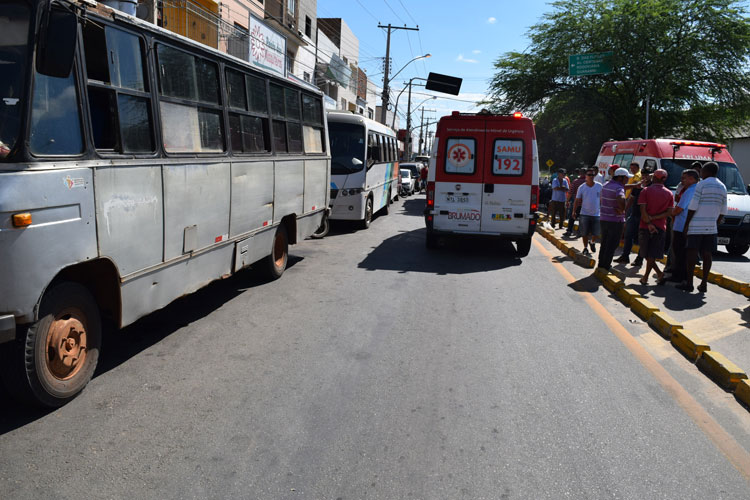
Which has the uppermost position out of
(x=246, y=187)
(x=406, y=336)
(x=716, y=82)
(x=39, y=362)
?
(x=716, y=82)

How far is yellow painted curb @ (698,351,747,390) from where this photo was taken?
16.2ft

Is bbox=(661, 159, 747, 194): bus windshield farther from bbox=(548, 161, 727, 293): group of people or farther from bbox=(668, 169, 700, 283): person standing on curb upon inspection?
bbox=(668, 169, 700, 283): person standing on curb

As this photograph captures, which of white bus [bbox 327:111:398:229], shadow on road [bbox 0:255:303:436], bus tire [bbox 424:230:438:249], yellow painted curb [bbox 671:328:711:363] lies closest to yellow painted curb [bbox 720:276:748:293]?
yellow painted curb [bbox 671:328:711:363]

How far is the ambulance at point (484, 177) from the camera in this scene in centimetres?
1142

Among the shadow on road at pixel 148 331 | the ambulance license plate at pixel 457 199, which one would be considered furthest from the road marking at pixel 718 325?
the shadow on road at pixel 148 331

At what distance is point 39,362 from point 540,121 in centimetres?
3461

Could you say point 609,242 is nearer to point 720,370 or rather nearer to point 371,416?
point 720,370

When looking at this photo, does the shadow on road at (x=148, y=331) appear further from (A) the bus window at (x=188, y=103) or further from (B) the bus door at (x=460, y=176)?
(B) the bus door at (x=460, y=176)

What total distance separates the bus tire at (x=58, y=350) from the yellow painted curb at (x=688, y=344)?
5.19 metres

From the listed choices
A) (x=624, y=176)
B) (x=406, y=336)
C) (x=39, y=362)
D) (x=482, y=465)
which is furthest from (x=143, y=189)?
(x=624, y=176)

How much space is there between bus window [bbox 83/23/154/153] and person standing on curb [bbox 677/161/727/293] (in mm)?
7198

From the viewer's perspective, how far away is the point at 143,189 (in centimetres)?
488

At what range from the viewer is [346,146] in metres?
14.8

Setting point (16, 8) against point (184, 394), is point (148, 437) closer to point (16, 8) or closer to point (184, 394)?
point (184, 394)
